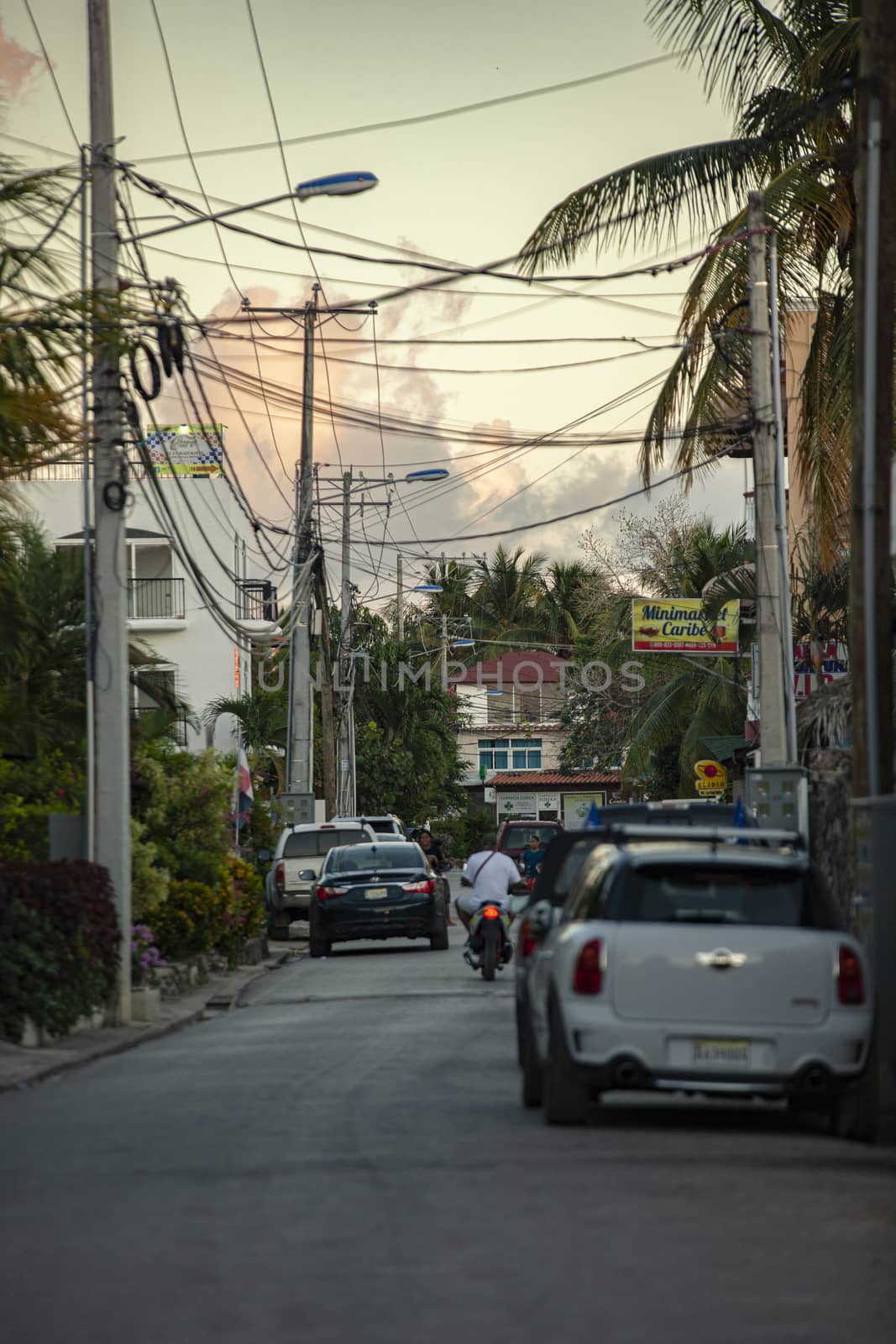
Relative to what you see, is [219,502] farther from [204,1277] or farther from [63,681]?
[204,1277]

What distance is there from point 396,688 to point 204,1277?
67702mm

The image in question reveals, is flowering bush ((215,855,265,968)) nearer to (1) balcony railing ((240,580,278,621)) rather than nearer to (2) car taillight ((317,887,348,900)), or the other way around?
(2) car taillight ((317,887,348,900))

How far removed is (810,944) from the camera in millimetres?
10344

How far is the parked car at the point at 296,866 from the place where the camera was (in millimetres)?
33281

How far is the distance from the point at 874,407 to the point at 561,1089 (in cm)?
625

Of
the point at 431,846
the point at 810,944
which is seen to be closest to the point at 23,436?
the point at 810,944

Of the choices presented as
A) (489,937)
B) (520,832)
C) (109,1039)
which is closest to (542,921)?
(109,1039)

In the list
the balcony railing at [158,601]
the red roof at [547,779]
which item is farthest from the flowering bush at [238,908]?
the red roof at [547,779]

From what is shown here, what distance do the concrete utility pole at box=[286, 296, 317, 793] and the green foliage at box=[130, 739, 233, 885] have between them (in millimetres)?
11563

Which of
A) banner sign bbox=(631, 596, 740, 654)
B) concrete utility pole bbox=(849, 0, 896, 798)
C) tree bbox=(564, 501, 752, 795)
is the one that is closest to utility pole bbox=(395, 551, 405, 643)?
tree bbox=(564, 501, 752, 795)

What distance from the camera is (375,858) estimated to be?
29.2 m

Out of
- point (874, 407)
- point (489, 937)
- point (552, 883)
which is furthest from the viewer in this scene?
point (489, 937)

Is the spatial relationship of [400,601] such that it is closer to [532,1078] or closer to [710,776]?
[710,776]

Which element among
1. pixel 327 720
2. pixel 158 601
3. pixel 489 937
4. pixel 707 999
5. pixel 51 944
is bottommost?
pixel 489 937
